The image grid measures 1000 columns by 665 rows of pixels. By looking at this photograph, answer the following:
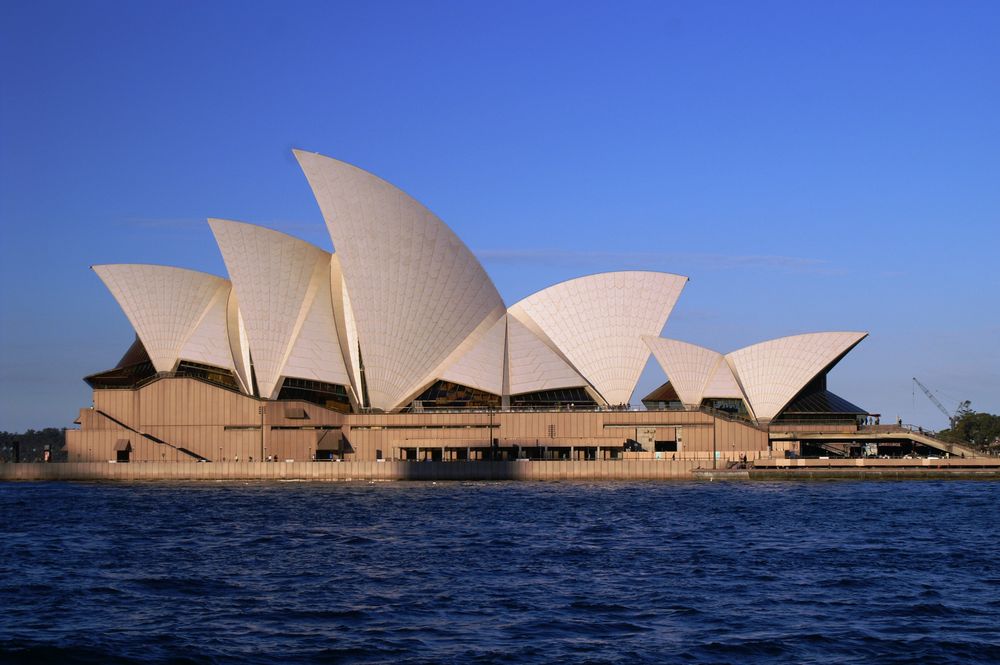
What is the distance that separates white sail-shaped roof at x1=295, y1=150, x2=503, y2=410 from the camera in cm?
6662

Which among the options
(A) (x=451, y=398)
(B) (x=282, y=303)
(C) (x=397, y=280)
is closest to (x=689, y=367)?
(A) (x=451, y=398)

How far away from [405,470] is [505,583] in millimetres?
43124

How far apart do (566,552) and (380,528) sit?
27.8 ft

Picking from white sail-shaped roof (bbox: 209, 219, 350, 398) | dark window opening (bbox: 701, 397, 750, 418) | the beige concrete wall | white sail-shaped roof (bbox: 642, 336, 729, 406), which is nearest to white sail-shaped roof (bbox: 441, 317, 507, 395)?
the beige concrete wall

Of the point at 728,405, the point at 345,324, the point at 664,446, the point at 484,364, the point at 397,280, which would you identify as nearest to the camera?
the point at 397,280

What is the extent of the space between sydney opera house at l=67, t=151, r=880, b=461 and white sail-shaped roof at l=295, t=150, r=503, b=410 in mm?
121

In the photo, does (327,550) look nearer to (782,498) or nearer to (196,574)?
(196,574)

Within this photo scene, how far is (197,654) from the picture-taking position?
17.9 metres

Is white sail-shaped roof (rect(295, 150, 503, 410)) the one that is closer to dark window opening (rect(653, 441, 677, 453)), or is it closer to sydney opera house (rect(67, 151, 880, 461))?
sydney opera house (rect(67, 151, 880, 461))

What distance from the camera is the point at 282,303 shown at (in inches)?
2785

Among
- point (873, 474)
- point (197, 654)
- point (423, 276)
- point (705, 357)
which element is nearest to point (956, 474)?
point (873, 474)

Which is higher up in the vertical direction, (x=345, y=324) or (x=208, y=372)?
(x=345, y=324)

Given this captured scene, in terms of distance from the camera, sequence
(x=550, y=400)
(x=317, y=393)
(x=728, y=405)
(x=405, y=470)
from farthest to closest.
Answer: (x=728, y=405), (x=550, y=400), (x=317, y=393), (x=405, y=470)

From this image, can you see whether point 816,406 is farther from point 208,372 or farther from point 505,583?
point 505,583
